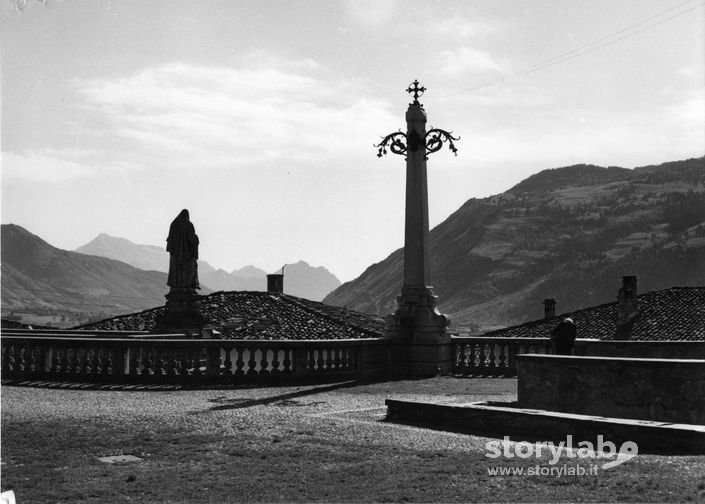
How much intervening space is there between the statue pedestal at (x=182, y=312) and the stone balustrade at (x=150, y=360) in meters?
8.50

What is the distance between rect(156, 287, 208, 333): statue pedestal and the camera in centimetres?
2612

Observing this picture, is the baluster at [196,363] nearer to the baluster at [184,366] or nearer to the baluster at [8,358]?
the baluster at [184,366]

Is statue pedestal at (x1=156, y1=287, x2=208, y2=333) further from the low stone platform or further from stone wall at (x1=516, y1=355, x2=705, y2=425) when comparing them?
stone wall at (x1=516, y1=355, x2=705, y2=425)

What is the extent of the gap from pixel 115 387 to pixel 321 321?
88.3 ft

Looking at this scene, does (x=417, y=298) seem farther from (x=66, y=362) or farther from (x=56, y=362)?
(x=56, y=362)

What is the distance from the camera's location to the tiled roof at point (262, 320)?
128 ft

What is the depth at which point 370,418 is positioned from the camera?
11.6 metres

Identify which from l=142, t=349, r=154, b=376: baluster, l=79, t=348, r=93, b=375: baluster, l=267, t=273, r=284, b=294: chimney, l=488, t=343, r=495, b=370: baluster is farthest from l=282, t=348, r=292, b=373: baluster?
l=267, t=273, r=284, b=294: chimney

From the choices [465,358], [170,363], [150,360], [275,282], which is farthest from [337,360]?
[275,282]

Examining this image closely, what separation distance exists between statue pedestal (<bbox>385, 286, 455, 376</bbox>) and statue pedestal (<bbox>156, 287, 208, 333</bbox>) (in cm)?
861

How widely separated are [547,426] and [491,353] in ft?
36.5

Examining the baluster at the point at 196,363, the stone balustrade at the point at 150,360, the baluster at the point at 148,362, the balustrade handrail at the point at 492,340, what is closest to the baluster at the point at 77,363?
the stone balustrade at the point at 150,360

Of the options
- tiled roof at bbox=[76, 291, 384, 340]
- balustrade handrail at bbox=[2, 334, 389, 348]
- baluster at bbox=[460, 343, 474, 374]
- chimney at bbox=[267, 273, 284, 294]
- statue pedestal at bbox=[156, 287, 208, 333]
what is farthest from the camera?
chimney at bbox=[267, 273, 284, 294]

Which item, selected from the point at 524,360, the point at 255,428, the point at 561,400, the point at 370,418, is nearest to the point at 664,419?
the point at 561,400
